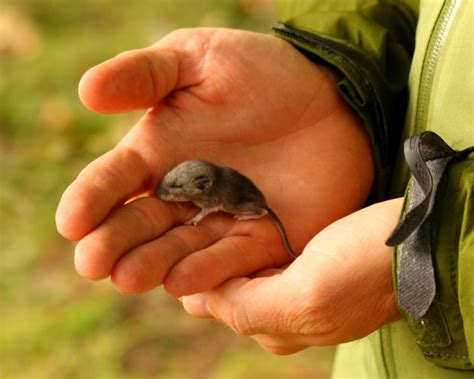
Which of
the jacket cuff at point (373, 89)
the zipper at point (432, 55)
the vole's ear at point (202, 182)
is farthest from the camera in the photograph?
the vole's ear at point (202, 182)

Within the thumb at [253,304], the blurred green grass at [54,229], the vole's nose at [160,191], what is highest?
the vole's nose at [160,191]

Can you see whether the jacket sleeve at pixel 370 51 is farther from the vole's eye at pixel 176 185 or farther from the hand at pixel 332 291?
the vole's eye at pixel 176 185

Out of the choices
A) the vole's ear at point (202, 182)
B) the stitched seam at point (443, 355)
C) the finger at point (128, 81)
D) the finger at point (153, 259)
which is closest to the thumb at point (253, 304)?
the finger at point (153, 259)

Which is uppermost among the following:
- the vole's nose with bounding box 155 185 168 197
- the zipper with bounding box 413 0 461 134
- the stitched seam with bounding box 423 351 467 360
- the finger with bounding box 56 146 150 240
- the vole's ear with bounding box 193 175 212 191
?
the zipper with bounding box 413 0 461 134

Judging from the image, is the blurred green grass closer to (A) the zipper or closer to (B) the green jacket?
(B) the green jacket

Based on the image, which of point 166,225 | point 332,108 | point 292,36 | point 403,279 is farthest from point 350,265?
point 292,36

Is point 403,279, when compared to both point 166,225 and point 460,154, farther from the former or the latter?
point 166,225

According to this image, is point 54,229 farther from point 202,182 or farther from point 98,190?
point 98,190

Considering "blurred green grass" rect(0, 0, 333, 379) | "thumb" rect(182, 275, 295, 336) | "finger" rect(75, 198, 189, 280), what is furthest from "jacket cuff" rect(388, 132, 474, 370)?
"blurred green grass" rect(0, 0, 333, 379)
